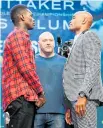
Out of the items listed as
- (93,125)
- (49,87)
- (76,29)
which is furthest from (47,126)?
(76,29)

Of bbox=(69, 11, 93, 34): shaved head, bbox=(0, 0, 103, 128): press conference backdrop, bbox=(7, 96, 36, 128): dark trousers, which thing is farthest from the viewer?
bbox=(0, 0, 103, 128): press conference backdrop

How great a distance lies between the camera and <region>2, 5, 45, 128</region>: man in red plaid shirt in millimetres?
3637

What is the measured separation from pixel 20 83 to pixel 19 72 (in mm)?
85

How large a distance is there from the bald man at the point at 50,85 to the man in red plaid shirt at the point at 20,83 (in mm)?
403

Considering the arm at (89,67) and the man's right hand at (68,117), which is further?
the man's right hand at (68,117)

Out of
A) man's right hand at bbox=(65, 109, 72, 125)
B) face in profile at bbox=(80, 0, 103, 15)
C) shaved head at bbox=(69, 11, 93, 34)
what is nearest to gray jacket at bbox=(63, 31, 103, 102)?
shaved head at bbox=(69, 11, 93, 34)

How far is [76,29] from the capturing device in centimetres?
387

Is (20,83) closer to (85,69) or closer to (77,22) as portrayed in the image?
(85,69)

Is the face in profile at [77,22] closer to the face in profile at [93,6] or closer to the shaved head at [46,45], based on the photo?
the shaved head at [46,45]

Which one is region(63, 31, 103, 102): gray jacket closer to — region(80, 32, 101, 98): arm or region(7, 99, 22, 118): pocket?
region(80, 32, 101, 98): arm

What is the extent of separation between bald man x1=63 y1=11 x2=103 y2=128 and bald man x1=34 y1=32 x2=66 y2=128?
0.36 meters

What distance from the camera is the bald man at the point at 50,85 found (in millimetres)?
4109

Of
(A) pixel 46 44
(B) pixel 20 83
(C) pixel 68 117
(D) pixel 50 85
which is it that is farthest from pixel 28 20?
(C) pixel 68 117

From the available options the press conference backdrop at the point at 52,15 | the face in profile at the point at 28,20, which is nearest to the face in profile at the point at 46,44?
the face in profile at the point at 28,20
